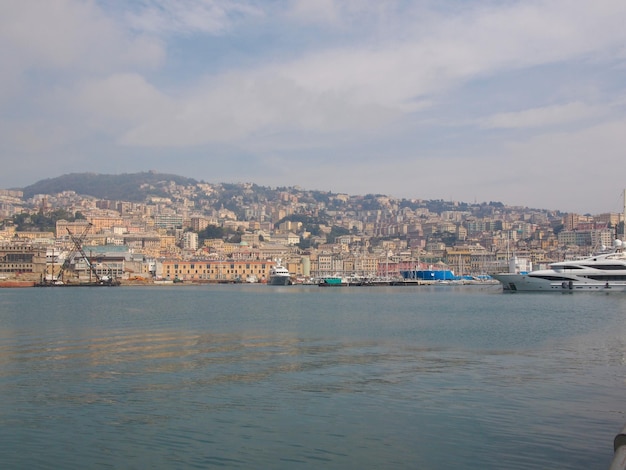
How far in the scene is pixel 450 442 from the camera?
373 inches

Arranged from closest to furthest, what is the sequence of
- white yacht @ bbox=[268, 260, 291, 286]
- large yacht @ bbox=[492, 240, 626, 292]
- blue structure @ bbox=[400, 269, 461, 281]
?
large yacht @ bbox=[492, 240, 626, 292], white yacht @ bbox=[268, 260, 291, 286], blue structure @ bbox=[400, 269, 461, 281]

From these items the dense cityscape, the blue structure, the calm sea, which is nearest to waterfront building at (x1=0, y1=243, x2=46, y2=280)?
the dense cityscape

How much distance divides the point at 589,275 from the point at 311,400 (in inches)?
1774

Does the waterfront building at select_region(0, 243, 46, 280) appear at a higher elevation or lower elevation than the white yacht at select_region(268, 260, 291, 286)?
higher

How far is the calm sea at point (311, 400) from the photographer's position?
29.5ft

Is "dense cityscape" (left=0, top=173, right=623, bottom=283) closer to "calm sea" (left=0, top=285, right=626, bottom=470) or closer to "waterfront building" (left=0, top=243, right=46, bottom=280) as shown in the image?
"waterfront building" (left=0, top=243, right=46, bottom=280)

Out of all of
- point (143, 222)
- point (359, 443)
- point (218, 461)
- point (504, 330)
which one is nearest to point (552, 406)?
point (359, 443)

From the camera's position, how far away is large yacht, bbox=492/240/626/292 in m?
51.3

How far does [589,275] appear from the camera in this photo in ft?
171

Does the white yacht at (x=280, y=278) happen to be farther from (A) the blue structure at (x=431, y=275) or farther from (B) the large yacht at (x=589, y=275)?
(B) the large yacht at (x=589, y=275)

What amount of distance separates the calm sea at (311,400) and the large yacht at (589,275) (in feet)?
104

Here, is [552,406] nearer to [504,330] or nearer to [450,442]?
[450,442]

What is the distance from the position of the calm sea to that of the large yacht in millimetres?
31580

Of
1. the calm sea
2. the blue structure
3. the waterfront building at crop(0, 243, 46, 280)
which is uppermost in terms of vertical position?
the waterfront building at crop(0, 243, 46, 280)
